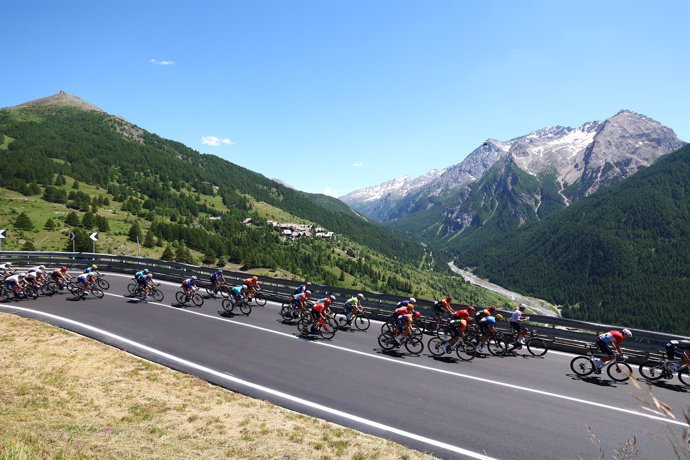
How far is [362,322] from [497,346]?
6933 mm

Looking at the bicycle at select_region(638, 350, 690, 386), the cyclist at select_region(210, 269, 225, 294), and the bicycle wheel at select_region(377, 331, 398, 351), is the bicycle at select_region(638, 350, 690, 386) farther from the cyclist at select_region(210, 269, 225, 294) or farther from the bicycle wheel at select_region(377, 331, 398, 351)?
the cyclist at select_region(210, 269, 225, 294)

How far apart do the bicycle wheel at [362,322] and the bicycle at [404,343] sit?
3888mm

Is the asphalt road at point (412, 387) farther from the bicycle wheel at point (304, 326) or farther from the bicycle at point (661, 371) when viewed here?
the bicycle wheel at point (304, 326)

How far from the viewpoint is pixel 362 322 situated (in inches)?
848

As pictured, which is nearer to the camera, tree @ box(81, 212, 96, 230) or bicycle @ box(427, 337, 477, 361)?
bicycle @ box(427, 337, 477, 361)

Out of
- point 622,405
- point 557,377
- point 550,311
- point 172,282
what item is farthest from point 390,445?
point 550,311

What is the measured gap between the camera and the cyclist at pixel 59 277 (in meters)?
24.7

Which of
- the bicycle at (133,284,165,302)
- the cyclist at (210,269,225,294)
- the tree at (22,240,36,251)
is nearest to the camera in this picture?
the bicycle at (133,284,165,302)

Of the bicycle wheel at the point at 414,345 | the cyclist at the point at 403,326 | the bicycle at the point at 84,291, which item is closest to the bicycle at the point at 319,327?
the cyclist at the point at 403,326

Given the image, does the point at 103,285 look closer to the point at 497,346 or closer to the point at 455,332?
the point at 455,332

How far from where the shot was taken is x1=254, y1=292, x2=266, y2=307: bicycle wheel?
25.6 m

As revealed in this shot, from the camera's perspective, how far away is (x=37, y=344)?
47.5ft

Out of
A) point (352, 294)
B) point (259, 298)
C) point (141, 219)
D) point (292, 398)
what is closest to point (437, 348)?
point (292, 398)

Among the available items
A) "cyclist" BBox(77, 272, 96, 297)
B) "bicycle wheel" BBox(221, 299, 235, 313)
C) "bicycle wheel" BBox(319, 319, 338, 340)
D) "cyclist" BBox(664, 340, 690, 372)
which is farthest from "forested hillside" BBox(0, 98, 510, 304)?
"cyclist" BBox(664, 340, 690, 372)
